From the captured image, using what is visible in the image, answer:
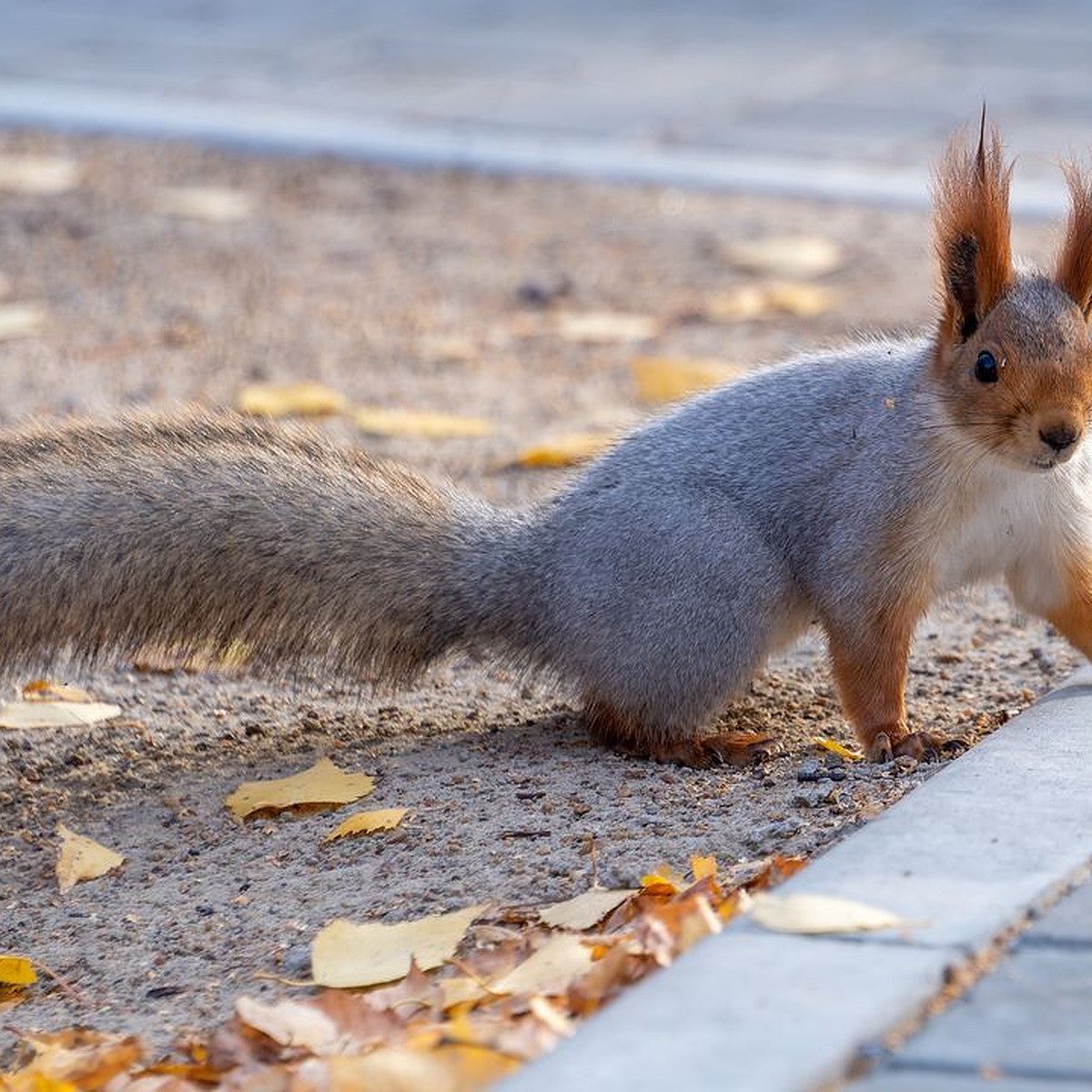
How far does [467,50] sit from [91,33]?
1.40 meters

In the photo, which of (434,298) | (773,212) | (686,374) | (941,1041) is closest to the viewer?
(941,1041)

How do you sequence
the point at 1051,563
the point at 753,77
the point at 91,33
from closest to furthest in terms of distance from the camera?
the point at 1051,563 < the point at 753,77 < the point at 91,33

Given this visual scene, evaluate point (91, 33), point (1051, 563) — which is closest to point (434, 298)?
point (1051, 563)

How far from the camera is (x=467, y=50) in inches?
297

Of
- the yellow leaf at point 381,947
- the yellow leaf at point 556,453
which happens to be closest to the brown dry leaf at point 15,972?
the yellow leaf at point 381,947

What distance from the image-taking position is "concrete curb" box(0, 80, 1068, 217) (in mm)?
5879

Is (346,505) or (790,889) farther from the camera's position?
(346,505)

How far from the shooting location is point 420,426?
424 centimetres

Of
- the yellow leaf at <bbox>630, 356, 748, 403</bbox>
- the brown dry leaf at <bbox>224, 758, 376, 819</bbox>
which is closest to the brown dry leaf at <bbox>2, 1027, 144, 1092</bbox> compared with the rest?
the brown dry leaf at <bbox>224, 758, 376, 819</bbox>

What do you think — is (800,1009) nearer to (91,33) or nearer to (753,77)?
(753,77)

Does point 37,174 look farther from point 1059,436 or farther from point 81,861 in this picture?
point 1059,436

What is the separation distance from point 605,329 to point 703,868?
2.89 metres

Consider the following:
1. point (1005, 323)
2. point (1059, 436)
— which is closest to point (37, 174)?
point (1005, 323)

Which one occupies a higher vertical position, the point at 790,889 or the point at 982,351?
the point at 982,351
